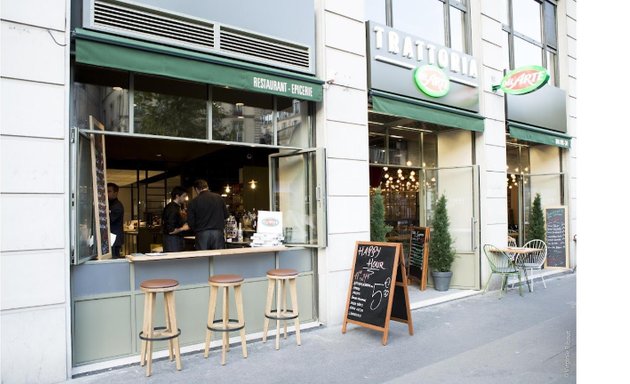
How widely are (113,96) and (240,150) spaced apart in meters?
6.86

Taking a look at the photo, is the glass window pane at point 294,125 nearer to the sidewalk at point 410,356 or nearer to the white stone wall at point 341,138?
the white stone wall at point 341,138

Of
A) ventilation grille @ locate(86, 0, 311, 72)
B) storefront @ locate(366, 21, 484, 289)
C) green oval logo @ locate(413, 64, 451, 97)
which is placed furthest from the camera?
green oval logo @ locate(413, 64, 451, 97)

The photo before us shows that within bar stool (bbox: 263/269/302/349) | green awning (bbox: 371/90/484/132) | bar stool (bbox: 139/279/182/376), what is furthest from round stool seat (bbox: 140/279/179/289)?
green awning (bbox: 371/90/484/132)

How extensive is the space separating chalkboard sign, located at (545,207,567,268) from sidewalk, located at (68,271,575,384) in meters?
4.41

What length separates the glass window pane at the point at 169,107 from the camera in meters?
4.97

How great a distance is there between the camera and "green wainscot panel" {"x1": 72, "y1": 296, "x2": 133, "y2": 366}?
14.6 feet

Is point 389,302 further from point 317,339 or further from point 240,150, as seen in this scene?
point 240,150

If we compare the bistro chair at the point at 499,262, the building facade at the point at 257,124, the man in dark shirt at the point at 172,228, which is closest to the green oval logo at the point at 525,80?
the building facade at the point at 257,124

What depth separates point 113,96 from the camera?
4.83 meters

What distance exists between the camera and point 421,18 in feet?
27.2

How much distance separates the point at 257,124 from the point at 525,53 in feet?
25.8

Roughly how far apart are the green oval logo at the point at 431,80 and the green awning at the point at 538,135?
223cm

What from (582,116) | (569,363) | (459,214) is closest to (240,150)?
(459,214)

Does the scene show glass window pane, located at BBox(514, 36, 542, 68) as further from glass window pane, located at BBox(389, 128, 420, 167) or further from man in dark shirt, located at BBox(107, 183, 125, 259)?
man in dark shirt, located at BBox(107, 183, 125, 259)
